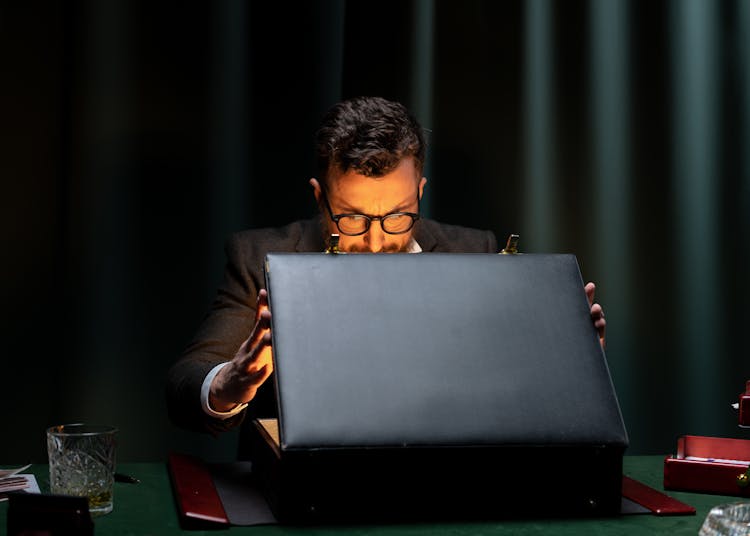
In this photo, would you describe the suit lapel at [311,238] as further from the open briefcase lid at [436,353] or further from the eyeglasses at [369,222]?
the open briefcase lid at [436,353]

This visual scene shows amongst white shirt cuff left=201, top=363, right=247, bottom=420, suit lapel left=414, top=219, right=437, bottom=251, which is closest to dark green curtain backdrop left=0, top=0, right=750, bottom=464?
suit lapel left=414, top=219, right=437, bottom=251

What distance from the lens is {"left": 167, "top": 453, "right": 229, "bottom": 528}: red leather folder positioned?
3.34ft

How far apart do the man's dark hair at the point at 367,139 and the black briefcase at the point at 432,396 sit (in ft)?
1.65

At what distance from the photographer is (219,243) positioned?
231cm

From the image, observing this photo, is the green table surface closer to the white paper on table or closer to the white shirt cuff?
the white paper on table

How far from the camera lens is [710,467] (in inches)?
47.9

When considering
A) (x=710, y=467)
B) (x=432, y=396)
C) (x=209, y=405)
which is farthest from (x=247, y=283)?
(x=710, y=467)

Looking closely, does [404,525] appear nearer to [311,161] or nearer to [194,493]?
[194,493]

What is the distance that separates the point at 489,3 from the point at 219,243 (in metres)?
0.97

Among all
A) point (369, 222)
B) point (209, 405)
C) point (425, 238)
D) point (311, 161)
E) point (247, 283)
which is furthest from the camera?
point (311, 161)

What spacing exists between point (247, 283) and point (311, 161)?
21.7 inches

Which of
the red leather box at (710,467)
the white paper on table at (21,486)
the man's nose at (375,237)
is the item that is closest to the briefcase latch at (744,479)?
the red leather box at (710,467)

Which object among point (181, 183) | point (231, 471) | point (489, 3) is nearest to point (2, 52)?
point (181, 183)

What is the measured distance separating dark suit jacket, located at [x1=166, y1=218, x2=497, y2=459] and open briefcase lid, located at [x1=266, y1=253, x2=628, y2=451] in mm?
544
